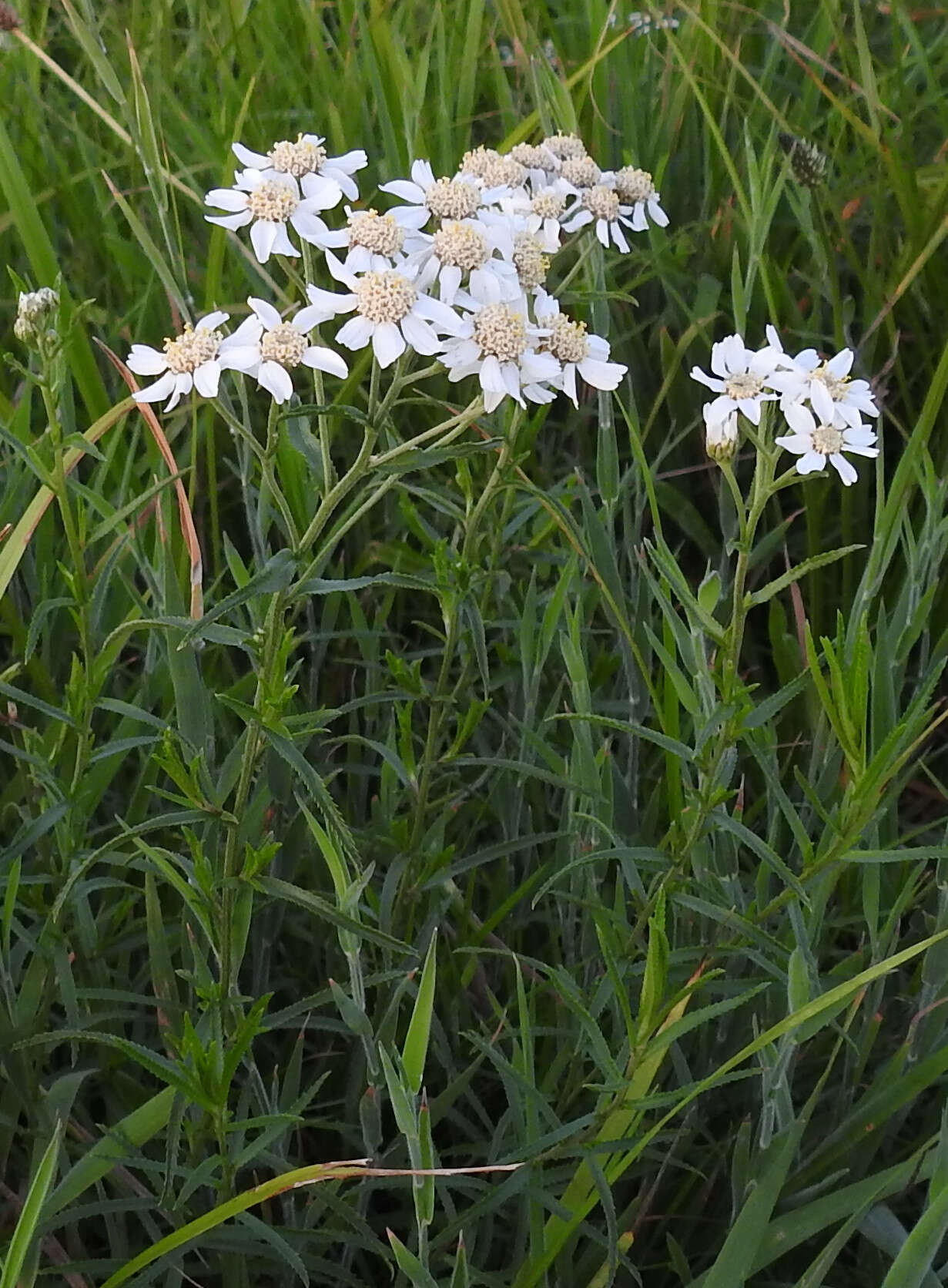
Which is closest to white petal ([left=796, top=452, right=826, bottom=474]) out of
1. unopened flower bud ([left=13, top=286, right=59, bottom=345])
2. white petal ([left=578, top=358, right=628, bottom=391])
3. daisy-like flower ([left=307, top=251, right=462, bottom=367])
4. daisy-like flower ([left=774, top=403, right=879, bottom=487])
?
daisy-like flower ([left=774, top=403, right=879, bottom=487])

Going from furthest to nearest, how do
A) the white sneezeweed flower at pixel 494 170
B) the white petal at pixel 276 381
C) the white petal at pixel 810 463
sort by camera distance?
the white sneezeweed flower at pixel 494 170 < the white petal at pixel 810 463 < the white petal at pixel 276 381

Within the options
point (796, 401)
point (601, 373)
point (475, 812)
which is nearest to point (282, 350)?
point (601, 373)

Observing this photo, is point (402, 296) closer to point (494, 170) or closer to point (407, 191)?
point (407, 191)

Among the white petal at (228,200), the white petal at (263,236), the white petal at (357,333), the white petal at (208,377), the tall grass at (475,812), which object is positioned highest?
the white petal at (228,200)

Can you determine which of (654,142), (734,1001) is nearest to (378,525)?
(654,142)

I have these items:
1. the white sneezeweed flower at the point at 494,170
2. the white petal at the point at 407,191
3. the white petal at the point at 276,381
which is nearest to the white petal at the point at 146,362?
the white petal at the point at 276,381

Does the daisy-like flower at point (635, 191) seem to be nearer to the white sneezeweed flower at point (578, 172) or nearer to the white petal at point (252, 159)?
the white sneezeweed flower at point (578, 172)
